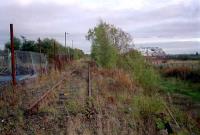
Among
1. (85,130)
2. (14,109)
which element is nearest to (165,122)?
(85,130)

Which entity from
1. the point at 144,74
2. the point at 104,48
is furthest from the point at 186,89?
the point at 104,48

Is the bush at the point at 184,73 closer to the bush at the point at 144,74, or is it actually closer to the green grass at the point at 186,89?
the green grass at the point at 186,89

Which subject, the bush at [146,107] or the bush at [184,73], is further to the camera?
the bush at [184,73]

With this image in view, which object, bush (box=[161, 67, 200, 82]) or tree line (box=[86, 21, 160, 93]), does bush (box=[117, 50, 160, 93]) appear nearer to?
tree line (box=[86, 21, 160, 93])

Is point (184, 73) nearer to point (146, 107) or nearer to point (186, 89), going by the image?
point (186, 89)

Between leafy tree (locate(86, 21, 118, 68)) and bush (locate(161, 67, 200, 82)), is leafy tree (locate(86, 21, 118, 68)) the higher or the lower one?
the higher one

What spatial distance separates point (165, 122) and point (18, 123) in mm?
4108

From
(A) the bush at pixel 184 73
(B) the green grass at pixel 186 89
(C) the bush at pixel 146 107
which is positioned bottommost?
(B) the green grass at pixel 186 89

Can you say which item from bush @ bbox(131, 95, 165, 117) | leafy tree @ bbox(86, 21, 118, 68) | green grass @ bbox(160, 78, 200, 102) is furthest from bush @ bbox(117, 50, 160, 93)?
leafy tree @ bbox(86, 21, 118, 68)

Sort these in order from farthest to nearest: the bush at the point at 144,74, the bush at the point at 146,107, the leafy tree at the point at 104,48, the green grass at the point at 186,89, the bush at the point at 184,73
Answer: the leafy tree at the point at 104,48 < the bush at the point at 184,73 < the green grass at the point at 186,89 < the bush at the point at 144,74 < the bush at the point at 146,107

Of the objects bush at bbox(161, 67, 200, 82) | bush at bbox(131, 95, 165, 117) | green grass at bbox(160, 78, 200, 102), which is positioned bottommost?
green grass at bbox(160, 78, 200, 102)

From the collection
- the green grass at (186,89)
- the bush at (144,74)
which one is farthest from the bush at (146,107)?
the green grass at (186,89)

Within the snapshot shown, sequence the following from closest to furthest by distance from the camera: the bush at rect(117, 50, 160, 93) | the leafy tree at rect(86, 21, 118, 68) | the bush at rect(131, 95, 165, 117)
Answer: the bush at rect(131, 95, 165, 117) → the bush at rect(117, 50, 160, 93) → the leafy tree at rect(86, 21, 118, 68)

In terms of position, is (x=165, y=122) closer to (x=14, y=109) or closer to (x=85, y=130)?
(x=85, y=130)
